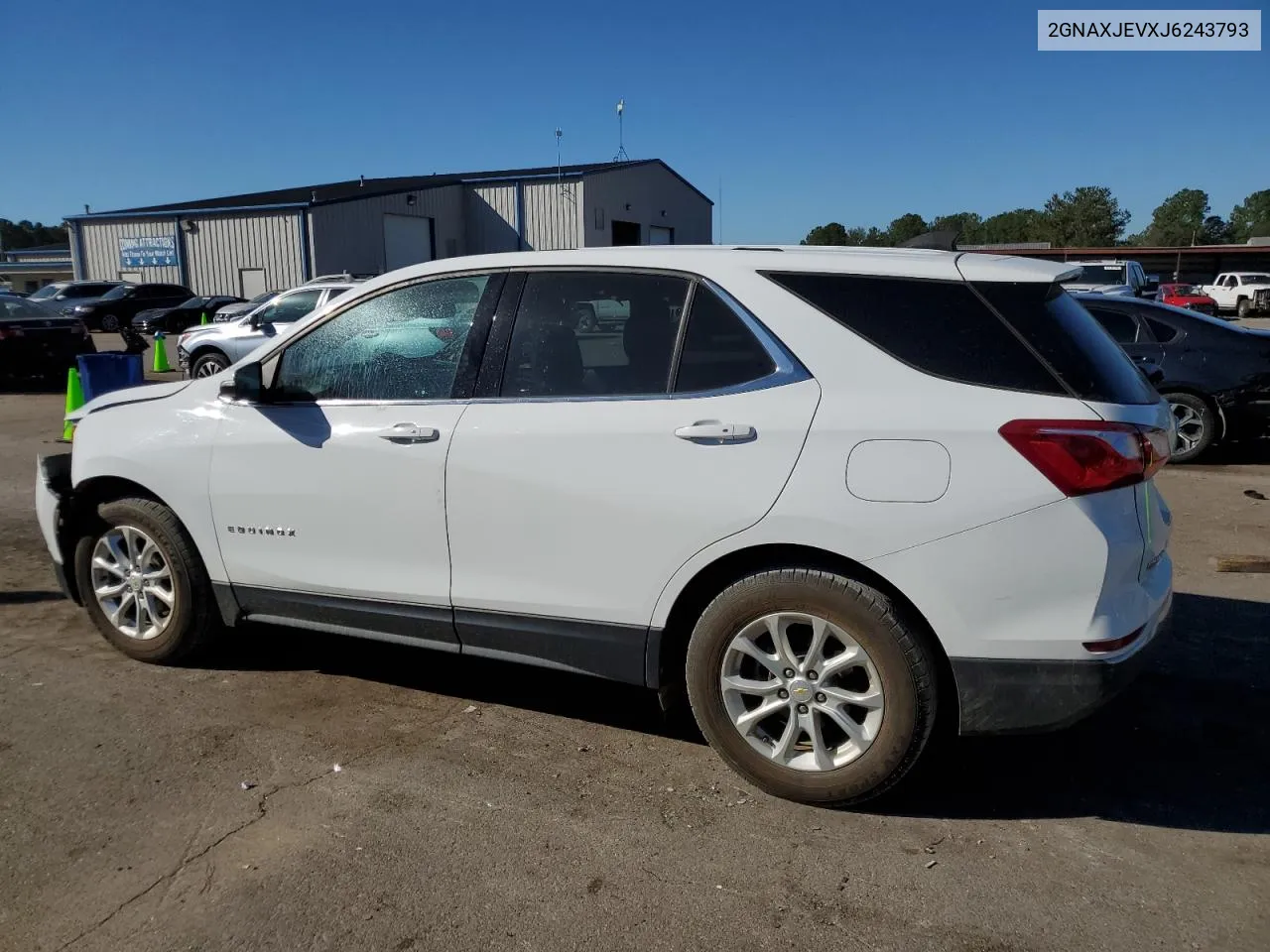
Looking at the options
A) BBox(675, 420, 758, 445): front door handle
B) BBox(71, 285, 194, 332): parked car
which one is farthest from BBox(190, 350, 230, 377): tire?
BBox(71, 285, 194, 332): parked car

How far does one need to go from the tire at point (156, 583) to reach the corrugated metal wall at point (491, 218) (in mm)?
35557

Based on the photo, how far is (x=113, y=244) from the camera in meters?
38.8

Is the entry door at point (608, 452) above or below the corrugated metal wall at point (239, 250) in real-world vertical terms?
below

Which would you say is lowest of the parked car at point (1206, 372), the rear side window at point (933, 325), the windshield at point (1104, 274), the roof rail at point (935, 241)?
the parked car at point (1206, 372)

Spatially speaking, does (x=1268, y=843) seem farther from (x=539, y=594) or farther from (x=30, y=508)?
(x=30, y=508)

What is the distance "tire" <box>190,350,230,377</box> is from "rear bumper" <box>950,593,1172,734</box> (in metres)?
15.5

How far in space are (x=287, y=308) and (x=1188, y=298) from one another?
31.2m

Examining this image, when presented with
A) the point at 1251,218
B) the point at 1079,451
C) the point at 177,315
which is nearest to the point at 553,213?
the point at 177,315

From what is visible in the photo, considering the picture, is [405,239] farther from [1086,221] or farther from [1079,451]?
[1086,221]

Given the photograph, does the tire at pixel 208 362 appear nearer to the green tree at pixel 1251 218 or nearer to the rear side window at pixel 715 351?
the rear side window at pixel 715 351

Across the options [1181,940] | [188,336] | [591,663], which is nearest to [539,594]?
[591,663]

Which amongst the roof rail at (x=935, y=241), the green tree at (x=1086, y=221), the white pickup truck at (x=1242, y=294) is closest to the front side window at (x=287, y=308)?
the roof rail at (x=935, y=241)

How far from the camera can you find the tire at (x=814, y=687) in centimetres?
312

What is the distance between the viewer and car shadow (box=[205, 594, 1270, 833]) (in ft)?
11.2
